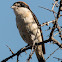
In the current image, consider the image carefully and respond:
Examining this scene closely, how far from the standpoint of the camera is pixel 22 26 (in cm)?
443

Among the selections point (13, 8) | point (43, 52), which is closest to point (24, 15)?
point (13, 8)

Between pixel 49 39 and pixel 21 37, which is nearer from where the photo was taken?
pixel 49 39

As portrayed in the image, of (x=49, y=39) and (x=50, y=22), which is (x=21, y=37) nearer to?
(x=49, y=39)

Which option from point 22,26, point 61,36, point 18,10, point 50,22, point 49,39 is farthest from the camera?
point 18,10

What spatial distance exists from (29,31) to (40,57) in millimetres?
1052

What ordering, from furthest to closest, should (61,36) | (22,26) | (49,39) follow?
(22,26) < (49,39) < (61,36)

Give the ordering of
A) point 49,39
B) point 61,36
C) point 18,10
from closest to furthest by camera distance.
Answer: point 61,36
point 49,39
point 18,10

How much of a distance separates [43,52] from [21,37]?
0.89 meters

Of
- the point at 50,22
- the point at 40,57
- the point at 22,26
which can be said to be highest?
the point at 50,22

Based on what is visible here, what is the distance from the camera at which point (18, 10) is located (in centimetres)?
479

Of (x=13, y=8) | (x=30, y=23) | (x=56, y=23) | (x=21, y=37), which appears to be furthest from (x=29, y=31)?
(x=56, y=23)

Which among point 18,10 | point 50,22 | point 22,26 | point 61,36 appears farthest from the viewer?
point 18,10

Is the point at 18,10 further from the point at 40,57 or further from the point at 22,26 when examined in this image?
the point at 40,57

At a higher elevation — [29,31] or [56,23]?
[56,23]
